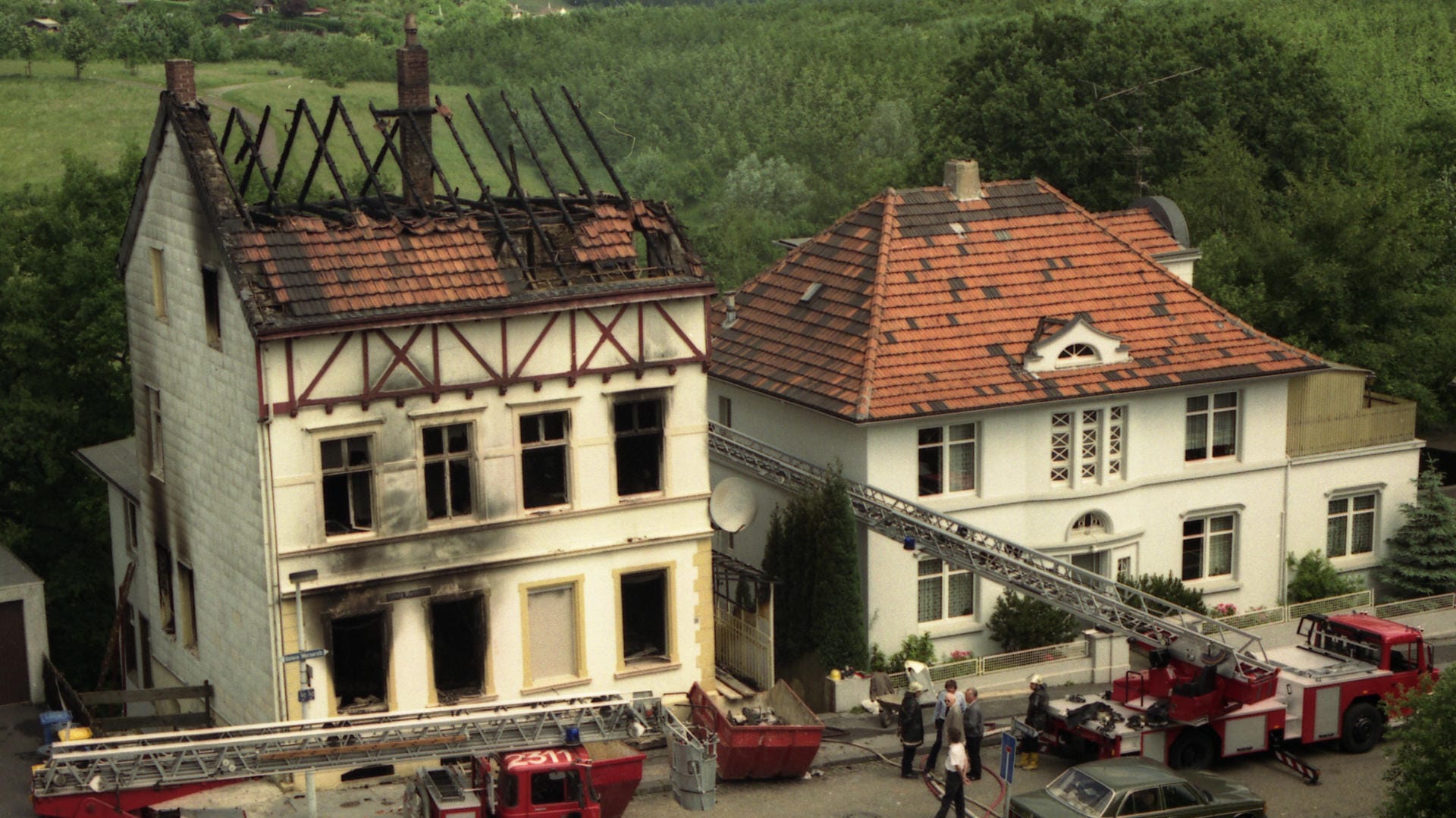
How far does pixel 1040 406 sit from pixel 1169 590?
479cm

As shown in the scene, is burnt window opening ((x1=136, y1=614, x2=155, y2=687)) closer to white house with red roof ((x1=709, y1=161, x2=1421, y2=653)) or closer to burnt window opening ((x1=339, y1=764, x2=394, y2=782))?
burnt window opening ((x1=339, y1=764, x2=394, y2=782))

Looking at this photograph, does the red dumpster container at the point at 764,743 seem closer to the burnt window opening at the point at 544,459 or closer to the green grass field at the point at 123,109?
the burnt window opening at the point at 544,459

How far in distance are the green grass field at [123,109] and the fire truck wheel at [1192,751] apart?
56.1 metres

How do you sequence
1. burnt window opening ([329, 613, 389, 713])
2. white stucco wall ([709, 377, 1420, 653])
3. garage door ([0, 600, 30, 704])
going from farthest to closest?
white stucco wall ([709, 377, 1420, 653]), garage door ([0, 600, 30, 704]), burnt window opening ([329, 613, 389, 713])

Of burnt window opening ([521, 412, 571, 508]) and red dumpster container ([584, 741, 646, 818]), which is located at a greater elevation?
burnt window opening ([521, 412, 571, 508])

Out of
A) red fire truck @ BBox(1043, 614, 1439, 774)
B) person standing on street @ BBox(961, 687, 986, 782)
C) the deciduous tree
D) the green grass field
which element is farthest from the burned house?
the green grass field

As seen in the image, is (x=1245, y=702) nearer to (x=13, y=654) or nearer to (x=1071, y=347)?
(x=1071, y=347)

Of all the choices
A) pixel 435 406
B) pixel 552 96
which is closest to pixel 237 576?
pixel 435 406

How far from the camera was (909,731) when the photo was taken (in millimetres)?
31719

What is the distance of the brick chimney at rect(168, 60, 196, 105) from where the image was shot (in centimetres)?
3234

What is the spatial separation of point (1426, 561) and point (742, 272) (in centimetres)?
4455

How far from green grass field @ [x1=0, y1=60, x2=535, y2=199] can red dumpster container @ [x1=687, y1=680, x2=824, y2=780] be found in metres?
52.9

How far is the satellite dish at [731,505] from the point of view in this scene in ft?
118

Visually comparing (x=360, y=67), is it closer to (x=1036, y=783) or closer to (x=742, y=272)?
(x=742, y=272)
